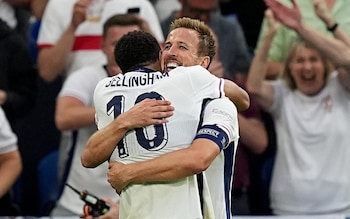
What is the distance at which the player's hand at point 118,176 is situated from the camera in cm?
480

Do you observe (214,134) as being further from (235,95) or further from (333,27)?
(333,27)

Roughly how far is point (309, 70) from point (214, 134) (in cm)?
299

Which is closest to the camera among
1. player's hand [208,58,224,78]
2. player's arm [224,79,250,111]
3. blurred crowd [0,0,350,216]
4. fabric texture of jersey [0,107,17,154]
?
player's arm [224,79,250,111]

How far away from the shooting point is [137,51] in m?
4.90

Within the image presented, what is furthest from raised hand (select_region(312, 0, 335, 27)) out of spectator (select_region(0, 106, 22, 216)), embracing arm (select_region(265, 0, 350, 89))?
spectator (select_region(0, 106, 22, 216))

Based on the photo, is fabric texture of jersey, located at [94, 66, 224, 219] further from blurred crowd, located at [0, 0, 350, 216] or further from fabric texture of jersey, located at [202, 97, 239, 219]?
blurred crowd, located at [0, 0, 350, 216]

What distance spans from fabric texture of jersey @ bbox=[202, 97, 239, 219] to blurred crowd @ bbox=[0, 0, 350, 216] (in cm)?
230

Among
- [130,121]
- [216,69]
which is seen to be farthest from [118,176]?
[216,69]

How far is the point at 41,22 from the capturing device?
27.9ft

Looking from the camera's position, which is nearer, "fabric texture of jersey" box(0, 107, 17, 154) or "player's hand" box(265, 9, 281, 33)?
"fabric texture of jersey" box(0, 107, 17, 154)

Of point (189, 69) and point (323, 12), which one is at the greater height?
point (189, 69)

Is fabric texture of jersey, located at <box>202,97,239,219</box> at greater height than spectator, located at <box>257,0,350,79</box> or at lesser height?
greater

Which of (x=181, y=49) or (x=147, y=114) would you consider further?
(x=181, y=49)

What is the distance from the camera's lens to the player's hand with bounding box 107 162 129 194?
4805 mm
